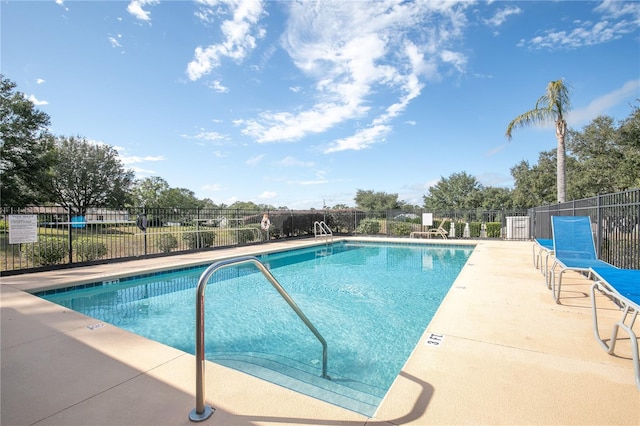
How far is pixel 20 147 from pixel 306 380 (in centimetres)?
2572

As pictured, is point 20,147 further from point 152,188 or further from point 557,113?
point 152,188

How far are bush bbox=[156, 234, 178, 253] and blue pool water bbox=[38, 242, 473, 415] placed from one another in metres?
2.59

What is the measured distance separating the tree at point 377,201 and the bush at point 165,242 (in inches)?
1658

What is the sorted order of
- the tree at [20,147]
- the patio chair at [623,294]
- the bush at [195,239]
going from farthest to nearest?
1. the tree at [20,147]
2. the bush at [195,239]
3. the patio chair at [623,294]

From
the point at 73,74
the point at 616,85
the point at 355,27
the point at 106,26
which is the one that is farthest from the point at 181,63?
the point at 616,85

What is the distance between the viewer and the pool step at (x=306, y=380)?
229cm

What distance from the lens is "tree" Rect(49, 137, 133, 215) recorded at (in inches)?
1160

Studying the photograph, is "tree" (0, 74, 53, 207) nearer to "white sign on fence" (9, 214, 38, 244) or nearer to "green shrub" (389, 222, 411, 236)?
"white sign on fence" (9, 214, 38, 244)

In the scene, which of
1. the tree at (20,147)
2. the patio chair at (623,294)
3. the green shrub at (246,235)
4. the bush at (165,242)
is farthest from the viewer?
the tree at (20,147)

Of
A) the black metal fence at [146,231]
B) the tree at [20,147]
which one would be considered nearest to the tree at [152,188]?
the tree at [20,147]

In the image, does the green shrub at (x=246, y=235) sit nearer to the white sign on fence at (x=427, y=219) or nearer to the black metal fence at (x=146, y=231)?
the black metal fence at (x=146, y=231)

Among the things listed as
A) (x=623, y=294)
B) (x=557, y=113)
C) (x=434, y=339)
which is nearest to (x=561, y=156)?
(x=557, y=113)

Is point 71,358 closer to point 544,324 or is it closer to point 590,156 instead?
point 544,324

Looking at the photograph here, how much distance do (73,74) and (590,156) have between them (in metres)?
29.7
